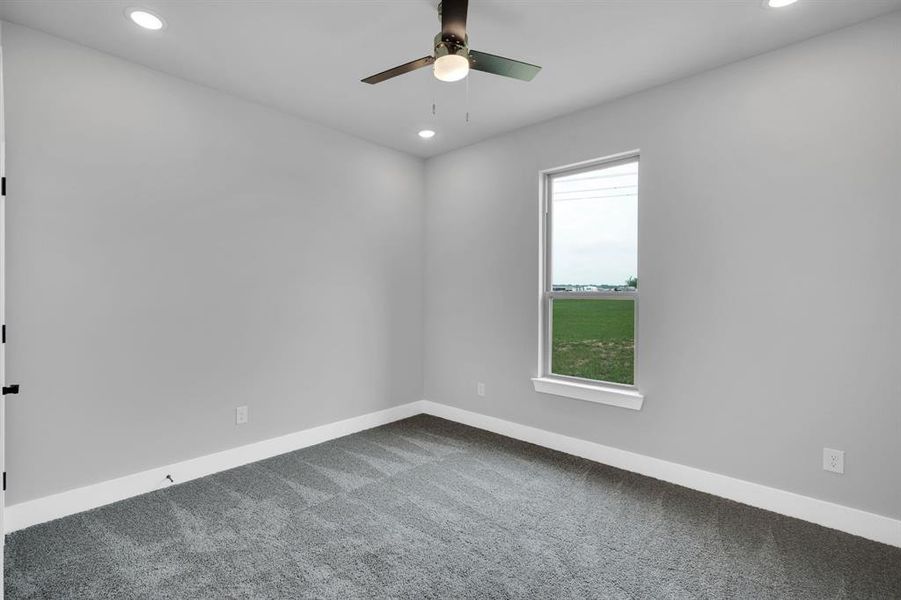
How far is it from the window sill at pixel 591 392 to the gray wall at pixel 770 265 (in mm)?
73

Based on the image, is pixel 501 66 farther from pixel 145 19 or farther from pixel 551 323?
pixel 551 323

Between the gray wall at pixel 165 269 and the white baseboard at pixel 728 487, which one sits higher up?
Answer: the gray wall at pixel 165 269

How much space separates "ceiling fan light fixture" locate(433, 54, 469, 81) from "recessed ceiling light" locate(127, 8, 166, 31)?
4.95 feet

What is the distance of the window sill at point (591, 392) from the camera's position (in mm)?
3080

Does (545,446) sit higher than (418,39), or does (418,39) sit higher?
(418,39)

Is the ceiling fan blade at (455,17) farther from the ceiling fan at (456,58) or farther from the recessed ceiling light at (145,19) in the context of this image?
the recessed ceiling light at (145,19)

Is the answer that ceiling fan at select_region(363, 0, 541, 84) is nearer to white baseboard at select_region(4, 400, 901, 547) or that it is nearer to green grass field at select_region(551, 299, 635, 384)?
green grass field at select_region(551, 299, 635, 384)

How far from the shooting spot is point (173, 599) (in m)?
1.82

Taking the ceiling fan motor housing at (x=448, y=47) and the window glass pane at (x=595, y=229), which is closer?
the ceiling fan motor housing at (x=448, y=47)

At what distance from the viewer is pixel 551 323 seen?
369cm

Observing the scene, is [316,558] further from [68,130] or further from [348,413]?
[68,130]

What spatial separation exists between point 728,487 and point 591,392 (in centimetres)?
97

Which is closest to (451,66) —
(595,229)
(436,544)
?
(595,229)

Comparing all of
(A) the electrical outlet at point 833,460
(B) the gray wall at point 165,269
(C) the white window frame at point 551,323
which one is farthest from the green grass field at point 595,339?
(B) the gray wall at point 165,269
